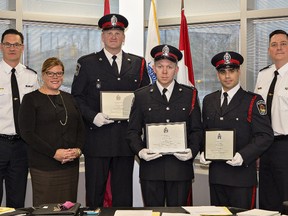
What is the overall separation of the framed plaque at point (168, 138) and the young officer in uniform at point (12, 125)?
1.32 m

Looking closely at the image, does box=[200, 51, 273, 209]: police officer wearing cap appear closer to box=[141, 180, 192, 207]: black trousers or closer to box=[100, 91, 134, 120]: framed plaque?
box=[141, 180, 192, 207]: black trousers

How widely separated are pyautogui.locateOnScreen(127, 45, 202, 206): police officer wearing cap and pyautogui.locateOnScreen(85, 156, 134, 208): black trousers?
471 mm

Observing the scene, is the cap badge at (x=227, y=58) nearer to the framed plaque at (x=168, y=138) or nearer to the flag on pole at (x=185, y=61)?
the framed plaque at (x=168, y=138)

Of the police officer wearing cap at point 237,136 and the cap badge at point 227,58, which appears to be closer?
the police officer wearing cap at point 237,136

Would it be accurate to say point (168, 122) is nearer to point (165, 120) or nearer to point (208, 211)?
point (165, 120)

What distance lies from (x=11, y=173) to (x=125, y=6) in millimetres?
2606

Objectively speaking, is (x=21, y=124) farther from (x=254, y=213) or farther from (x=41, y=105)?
(x=254, y=213)

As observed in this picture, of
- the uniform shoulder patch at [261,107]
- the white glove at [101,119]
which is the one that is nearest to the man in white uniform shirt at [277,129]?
the uniform shoulder patch at [261,107]

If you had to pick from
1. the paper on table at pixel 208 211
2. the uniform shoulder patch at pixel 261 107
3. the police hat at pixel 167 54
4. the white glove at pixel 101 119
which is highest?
the police hat at pixel 167 54

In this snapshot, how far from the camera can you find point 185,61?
539 centimetres

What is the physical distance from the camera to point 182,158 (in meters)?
3.64

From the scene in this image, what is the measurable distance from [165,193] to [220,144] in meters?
0.59

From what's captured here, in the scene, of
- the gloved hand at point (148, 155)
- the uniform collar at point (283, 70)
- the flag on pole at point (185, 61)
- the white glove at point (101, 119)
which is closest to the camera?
the gloved hand at point (148, 155)

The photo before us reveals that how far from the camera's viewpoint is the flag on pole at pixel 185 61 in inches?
210
